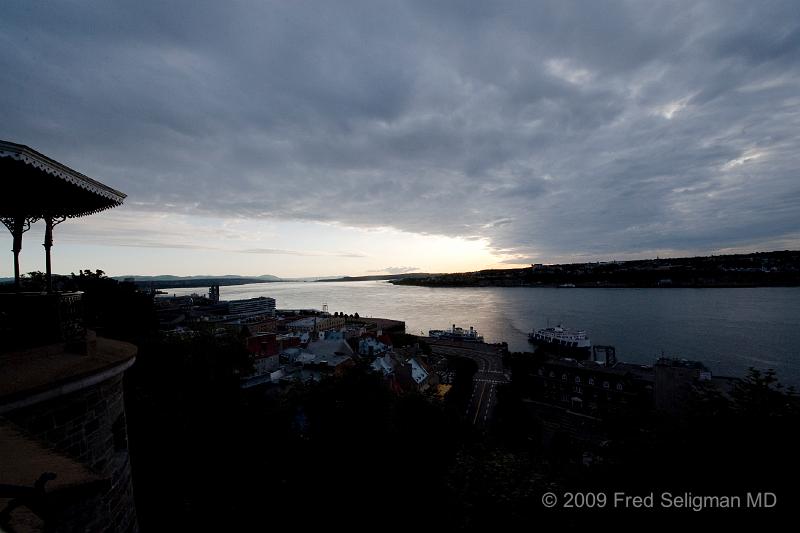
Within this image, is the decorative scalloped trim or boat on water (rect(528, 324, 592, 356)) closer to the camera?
the decorative scalloped trim

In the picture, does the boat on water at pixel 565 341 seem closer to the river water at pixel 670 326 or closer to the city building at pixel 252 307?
the river water at pixel 670 326

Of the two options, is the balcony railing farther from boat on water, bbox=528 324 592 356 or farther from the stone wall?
boat on water, bbox=528 324 592 356

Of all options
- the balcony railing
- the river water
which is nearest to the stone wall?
the balcony railing

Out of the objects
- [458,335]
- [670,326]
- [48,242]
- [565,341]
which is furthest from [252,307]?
[48,242]

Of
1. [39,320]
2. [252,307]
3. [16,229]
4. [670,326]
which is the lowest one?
[670,326]

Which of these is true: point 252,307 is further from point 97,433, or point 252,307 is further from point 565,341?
point 97,433

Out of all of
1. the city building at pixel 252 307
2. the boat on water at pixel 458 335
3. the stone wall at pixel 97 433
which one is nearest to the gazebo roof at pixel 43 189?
the stone wall at pixel 97 433

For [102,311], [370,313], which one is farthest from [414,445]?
[370,313]
